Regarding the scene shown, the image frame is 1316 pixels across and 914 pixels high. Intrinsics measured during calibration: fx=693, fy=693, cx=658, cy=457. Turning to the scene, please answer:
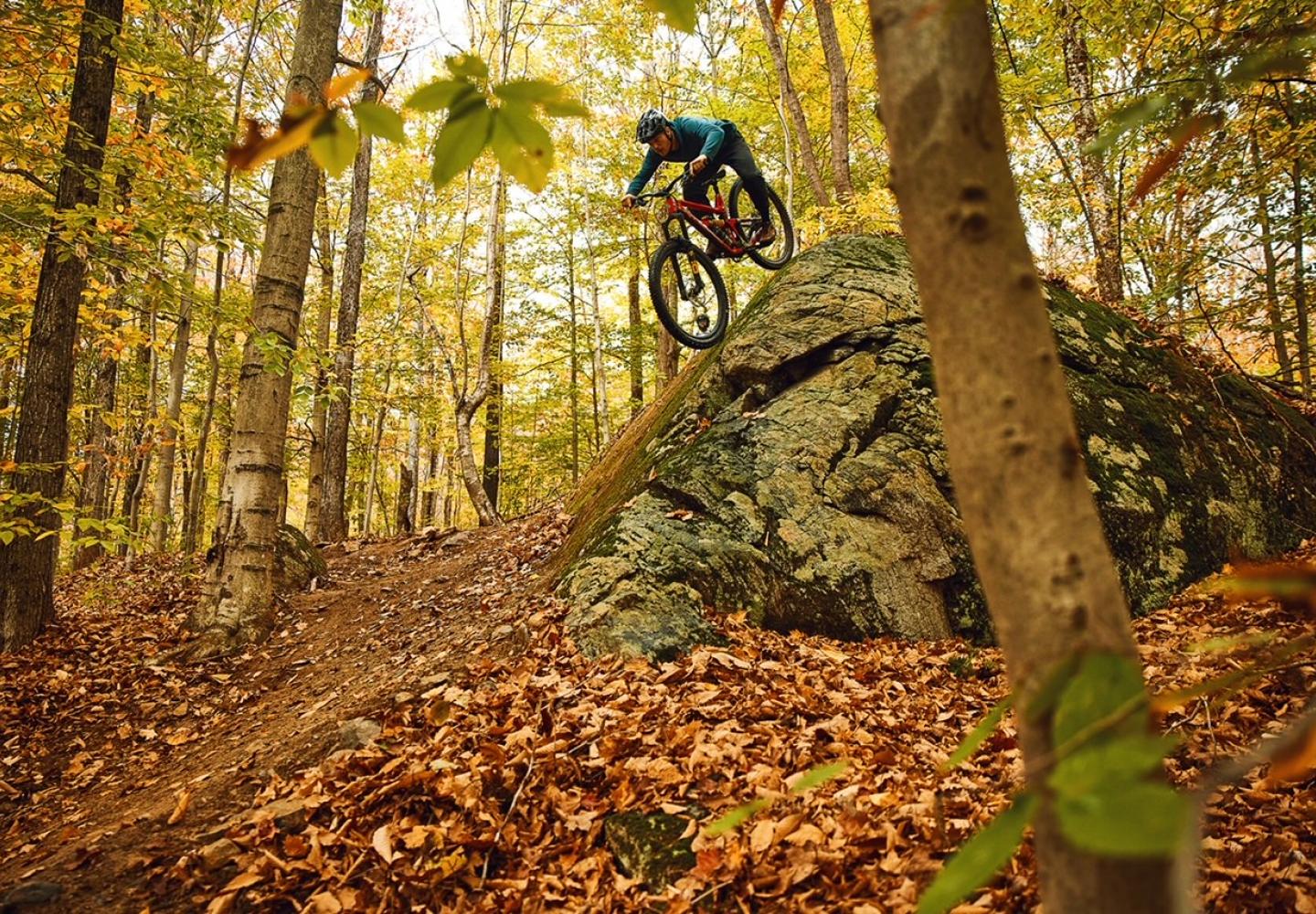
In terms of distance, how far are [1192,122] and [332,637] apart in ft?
23.7

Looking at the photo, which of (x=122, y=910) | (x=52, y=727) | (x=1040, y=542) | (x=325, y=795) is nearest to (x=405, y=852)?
(x=325, y=795)

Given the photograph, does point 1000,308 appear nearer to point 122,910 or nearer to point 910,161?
point 910,161

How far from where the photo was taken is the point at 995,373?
0.79 m

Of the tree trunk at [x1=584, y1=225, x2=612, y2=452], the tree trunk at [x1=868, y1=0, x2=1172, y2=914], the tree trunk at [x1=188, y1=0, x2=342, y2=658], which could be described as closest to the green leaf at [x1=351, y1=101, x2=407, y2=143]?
the tree trunk at [x1=868, y1=0, x2=1172, y2=914]

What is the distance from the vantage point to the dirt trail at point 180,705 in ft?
11.6

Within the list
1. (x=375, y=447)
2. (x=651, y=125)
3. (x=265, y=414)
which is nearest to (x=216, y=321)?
(x=265, y=414)

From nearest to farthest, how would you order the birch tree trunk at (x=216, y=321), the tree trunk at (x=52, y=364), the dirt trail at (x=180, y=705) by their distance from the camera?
the dirt trail at (x=180, y=705), the tree trunk at (x=52, y=364), the birch tree trunk at (x=216, y=321)

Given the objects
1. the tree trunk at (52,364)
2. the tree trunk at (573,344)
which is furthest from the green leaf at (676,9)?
the tree trunk at (573,344)

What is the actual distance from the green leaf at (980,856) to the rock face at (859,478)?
3981mm

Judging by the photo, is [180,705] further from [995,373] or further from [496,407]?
[496,407]

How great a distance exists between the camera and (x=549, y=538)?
26.0ft

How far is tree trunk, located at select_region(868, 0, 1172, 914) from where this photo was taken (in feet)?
2.48

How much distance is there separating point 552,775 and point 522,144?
316 centimetres

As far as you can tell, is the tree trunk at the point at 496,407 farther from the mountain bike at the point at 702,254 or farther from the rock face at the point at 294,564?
the mountain bike at the point at 702,254
